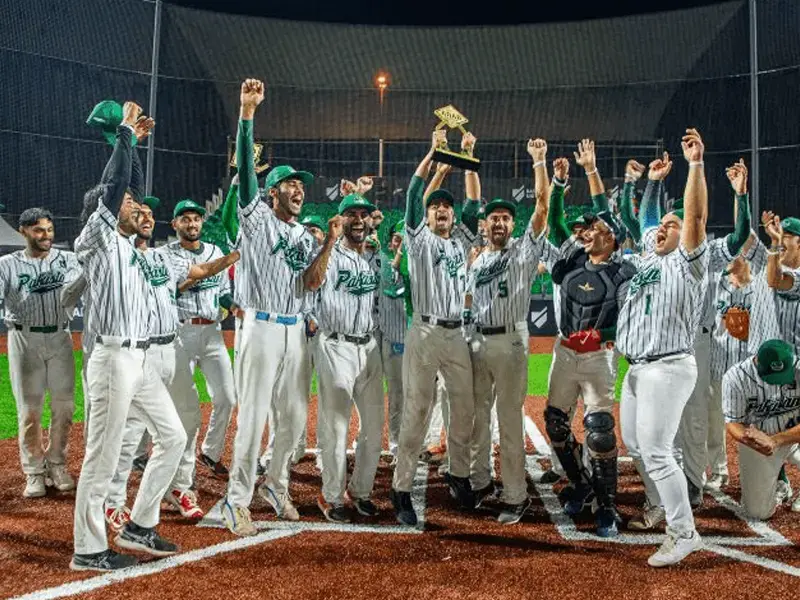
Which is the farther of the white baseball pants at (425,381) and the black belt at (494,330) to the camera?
the black belt at (494,330)

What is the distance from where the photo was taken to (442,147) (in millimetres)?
5465

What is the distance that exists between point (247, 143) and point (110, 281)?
1181 mm

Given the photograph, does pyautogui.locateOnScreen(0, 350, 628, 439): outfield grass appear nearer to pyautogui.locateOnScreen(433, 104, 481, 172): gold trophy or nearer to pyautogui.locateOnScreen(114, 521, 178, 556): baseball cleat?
pyautogui.locateOnScreen(114, 521, 178, 556): baseball cleat

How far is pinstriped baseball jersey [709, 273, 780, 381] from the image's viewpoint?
5809 mm

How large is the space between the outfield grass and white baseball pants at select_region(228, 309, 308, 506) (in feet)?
14.2

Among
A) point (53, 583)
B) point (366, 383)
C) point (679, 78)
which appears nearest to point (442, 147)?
point (366, 383)

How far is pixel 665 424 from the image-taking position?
4352 millimetres

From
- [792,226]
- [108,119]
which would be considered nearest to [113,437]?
[108,119]

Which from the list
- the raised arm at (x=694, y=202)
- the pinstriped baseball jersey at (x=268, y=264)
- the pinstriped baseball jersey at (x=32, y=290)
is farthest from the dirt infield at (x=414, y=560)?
the raised arm at (x=694, y=202)

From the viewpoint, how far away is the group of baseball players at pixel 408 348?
4285mm

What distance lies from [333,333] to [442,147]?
59.1 inches

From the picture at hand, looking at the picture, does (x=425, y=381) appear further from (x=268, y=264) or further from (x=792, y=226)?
(x=792, y=226)

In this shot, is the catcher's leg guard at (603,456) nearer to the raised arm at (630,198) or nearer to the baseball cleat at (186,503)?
the raised arm at (630,198)

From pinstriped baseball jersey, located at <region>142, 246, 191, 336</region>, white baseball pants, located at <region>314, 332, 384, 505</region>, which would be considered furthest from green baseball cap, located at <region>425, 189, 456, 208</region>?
pinstriped baseball jersey, located at <region>142, 246, 191, 336</region>
